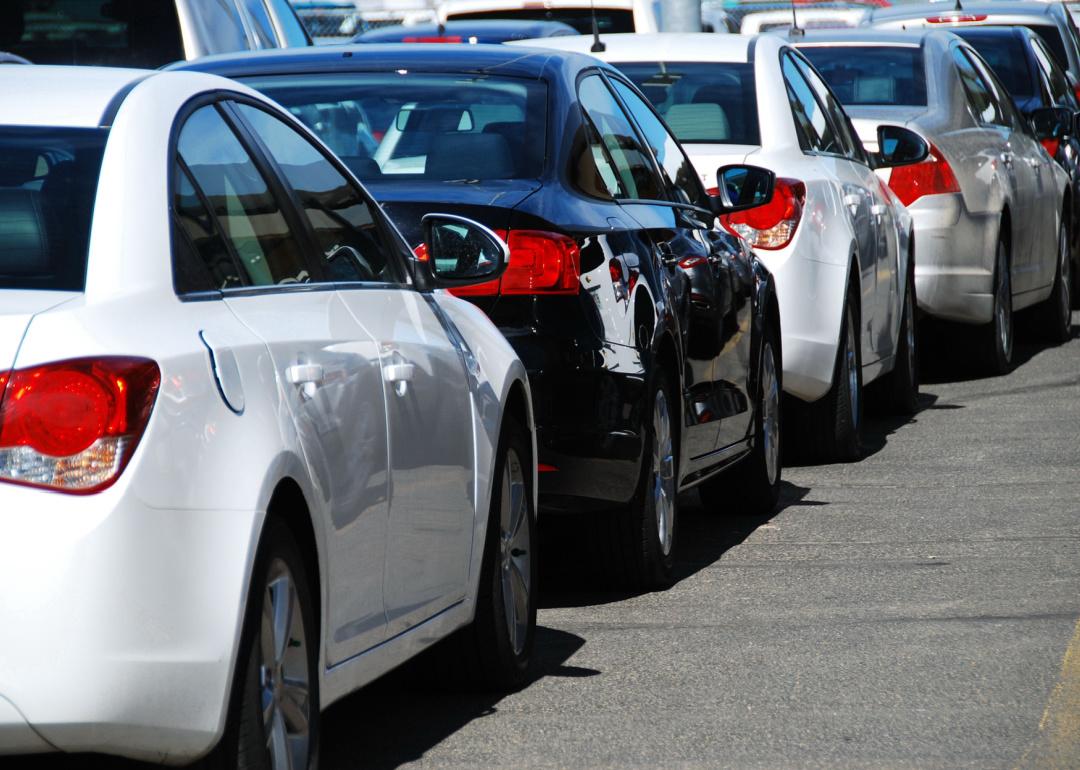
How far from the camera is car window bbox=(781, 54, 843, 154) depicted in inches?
397

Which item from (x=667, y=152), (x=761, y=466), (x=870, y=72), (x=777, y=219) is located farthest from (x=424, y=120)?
(x=870, y=72)

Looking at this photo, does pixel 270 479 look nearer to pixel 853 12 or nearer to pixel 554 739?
pixel 554 739

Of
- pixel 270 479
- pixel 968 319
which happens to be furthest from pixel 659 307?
pixel 968 319

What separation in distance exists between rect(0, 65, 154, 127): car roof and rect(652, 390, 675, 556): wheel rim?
290cm

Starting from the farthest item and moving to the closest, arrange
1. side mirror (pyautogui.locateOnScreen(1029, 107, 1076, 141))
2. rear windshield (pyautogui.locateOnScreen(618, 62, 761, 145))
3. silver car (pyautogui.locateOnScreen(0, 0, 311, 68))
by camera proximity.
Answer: side mirror (pyautogui.locateOnScreen(1029, 107, 1076, 141))
silver car (pyautogui.locateOnScreen(0, 0, 311, 68))
rear windshield (pyautogui.locateOnScreen(618, 62, 761, 145))

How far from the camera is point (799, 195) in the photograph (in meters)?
9.59

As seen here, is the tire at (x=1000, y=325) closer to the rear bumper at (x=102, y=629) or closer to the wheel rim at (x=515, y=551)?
the wheel rim at (x=515, y=551)

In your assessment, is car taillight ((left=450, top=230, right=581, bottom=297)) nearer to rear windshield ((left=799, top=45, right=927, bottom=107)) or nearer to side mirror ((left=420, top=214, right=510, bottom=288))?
side mirror ((left=420, top=214, right=510, bottom=288))

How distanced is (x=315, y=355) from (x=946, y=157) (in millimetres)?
8640

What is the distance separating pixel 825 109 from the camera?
1073 cm

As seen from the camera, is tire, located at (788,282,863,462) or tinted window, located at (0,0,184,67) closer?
tire, located at (788,282,863,462)

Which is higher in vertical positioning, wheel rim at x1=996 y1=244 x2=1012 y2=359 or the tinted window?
the tinted window

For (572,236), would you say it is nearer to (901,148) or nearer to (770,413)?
(770,413)

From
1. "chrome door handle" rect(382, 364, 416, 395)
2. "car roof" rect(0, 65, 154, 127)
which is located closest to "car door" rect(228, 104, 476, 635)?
"chrome door handle" rect(382, 364, 416, 395)
